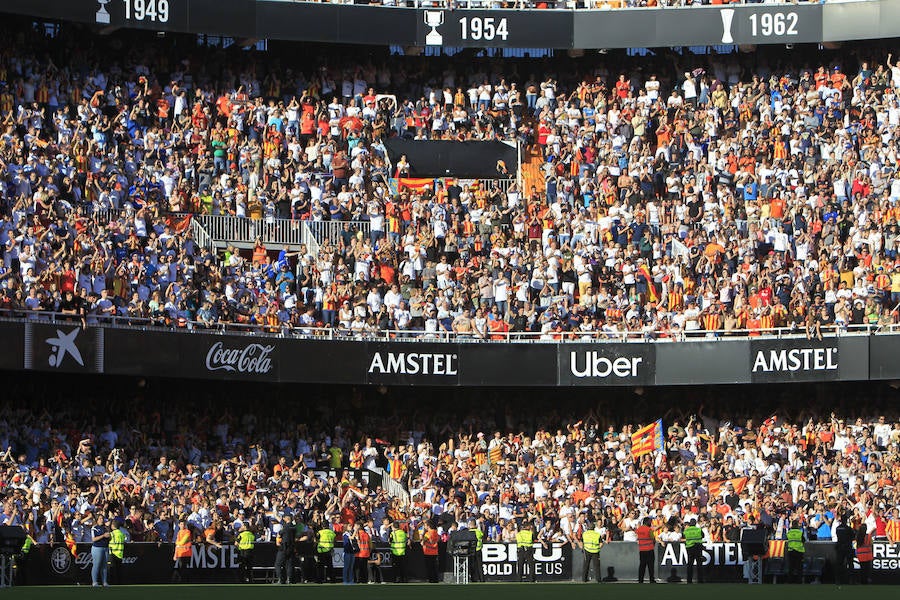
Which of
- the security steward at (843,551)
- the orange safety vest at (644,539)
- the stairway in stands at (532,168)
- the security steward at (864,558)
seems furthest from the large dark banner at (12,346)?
the security steward at (864,558)

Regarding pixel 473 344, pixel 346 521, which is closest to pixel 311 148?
pixel 473 344

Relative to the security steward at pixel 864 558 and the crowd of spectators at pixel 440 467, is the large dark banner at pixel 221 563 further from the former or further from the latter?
the security steward at pixel 864 558

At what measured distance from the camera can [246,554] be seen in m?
33.9

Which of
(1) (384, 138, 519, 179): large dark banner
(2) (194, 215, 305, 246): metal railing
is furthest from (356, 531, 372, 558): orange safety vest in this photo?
(1) (384, 138, 519, 179): large dark banner

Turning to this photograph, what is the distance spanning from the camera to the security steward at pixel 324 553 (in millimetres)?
33812

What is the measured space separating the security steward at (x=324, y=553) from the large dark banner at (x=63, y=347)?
6.61 metres

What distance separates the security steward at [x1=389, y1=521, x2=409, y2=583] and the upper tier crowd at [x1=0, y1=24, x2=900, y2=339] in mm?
6730

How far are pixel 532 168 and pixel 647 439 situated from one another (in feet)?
28.5

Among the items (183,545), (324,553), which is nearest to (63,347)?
(183,545)

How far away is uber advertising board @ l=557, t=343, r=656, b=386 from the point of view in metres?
40.8

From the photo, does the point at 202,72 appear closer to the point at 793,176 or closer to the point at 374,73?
the point at 374,73

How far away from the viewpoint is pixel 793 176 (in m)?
43.8

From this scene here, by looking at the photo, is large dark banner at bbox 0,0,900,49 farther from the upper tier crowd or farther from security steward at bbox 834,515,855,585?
security steward at bbox 834,515,855,585

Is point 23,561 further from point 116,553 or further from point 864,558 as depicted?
point 864,558
